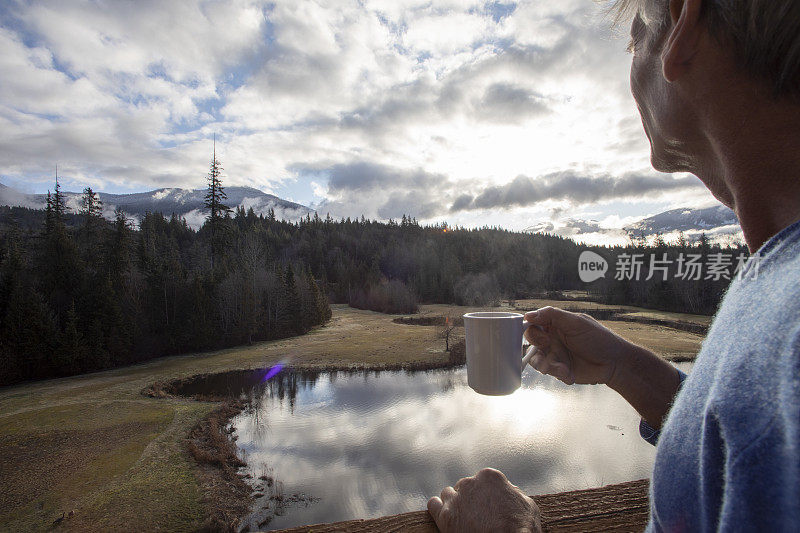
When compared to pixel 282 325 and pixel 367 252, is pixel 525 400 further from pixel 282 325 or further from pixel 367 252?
pixel 367 252

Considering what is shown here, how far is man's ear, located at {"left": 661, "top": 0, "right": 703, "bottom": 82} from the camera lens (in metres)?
0.41

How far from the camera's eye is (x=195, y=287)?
20.1 metres

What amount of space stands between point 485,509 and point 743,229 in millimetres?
799

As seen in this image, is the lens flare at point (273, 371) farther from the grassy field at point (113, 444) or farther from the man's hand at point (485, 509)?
the man's hand at point (485, 509)

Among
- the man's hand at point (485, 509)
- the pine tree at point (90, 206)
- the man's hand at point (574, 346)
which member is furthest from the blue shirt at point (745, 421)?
the pine tree at point (90, 206)

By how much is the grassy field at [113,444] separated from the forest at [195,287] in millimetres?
1656

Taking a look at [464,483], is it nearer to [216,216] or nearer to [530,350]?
[530,350]

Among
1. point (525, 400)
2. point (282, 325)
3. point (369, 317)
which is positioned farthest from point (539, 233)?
point (525, 400)

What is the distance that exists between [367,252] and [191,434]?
41.0 m

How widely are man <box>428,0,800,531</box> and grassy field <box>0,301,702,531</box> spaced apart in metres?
8.01

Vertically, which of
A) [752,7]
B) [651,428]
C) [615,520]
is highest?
[752,7]

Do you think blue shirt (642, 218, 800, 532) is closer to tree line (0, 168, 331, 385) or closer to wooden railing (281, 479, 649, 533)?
wooden railing (281, 479, 649, 533)

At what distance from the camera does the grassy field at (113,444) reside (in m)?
6.44

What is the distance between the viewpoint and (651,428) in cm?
93
